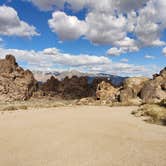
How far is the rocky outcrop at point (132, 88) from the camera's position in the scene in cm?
4150

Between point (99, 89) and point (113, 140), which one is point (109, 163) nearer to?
point (113, 140)

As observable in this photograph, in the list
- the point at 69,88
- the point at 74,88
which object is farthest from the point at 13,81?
the point at 74,88

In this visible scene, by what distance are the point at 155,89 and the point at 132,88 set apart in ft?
17.1

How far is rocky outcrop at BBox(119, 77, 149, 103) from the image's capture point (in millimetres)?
41500

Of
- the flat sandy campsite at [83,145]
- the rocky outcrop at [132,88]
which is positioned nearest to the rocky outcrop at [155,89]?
the rocky outcrop at [132,88]

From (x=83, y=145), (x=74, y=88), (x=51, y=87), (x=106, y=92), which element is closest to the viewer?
(x=83, y=145)

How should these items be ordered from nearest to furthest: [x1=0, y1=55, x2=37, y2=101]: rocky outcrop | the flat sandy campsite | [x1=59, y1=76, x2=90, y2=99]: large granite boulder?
the flat sandy campsite, [x1=0, y1=55, x2=37, y2=101]: rocky outcrop, [x1=59, y1=76, x2=90, y2=99]: large granite boulder

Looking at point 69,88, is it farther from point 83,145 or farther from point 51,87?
point 83,145

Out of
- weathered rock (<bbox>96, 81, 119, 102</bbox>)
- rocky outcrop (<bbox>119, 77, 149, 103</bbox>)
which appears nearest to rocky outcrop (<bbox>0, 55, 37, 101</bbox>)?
weathered rock (<bbox>96, 81, 119, 102</bbox>)

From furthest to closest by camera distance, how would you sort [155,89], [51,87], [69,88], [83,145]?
[51,87]
[69,88]
[155,89]
[83,145]

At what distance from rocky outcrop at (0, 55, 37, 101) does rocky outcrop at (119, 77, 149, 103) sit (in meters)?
42.6

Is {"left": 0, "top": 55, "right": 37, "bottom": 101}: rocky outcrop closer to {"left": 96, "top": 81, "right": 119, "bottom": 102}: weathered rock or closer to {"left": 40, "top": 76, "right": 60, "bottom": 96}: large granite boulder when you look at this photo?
{"left": 40, "top": 76, "right": 60, "bottom": 96}: large granite boulder

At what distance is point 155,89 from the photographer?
128 feet

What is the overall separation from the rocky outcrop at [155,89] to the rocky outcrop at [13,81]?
155ft
